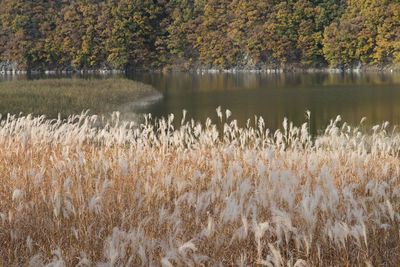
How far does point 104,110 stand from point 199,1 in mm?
66136

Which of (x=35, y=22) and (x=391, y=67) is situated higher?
(x=35, y=22)

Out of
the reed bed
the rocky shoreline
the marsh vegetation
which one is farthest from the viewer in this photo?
the rocky shoreline

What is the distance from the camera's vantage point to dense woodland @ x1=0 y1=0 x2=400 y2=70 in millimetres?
67062

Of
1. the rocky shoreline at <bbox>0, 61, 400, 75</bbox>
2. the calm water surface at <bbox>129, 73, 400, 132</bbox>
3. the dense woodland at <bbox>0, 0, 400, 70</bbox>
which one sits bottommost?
the calm water surface at <bbox>129, 73, 400, 132</bbox>

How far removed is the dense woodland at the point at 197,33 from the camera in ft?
220

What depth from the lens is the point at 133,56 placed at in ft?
291

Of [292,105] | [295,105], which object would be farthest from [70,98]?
[295,105]

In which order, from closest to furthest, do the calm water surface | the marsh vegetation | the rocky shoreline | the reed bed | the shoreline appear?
the reed bed, the calm water surface, the marsh vegetation, the shoreline, the rocky shoreline

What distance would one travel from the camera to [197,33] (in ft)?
281

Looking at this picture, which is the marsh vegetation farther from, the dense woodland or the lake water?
the dense woodland

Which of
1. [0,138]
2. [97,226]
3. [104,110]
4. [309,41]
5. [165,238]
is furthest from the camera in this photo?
[309,41]

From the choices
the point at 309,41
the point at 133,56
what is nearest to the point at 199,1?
the point at 133,56

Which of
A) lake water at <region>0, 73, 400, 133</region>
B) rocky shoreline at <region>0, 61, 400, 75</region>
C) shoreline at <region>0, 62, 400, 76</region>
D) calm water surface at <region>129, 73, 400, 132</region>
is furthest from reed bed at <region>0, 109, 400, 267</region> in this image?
rocky shoreline at <region>0, 61, 400, 75</region>

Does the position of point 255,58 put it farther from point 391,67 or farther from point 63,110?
point 63,110
